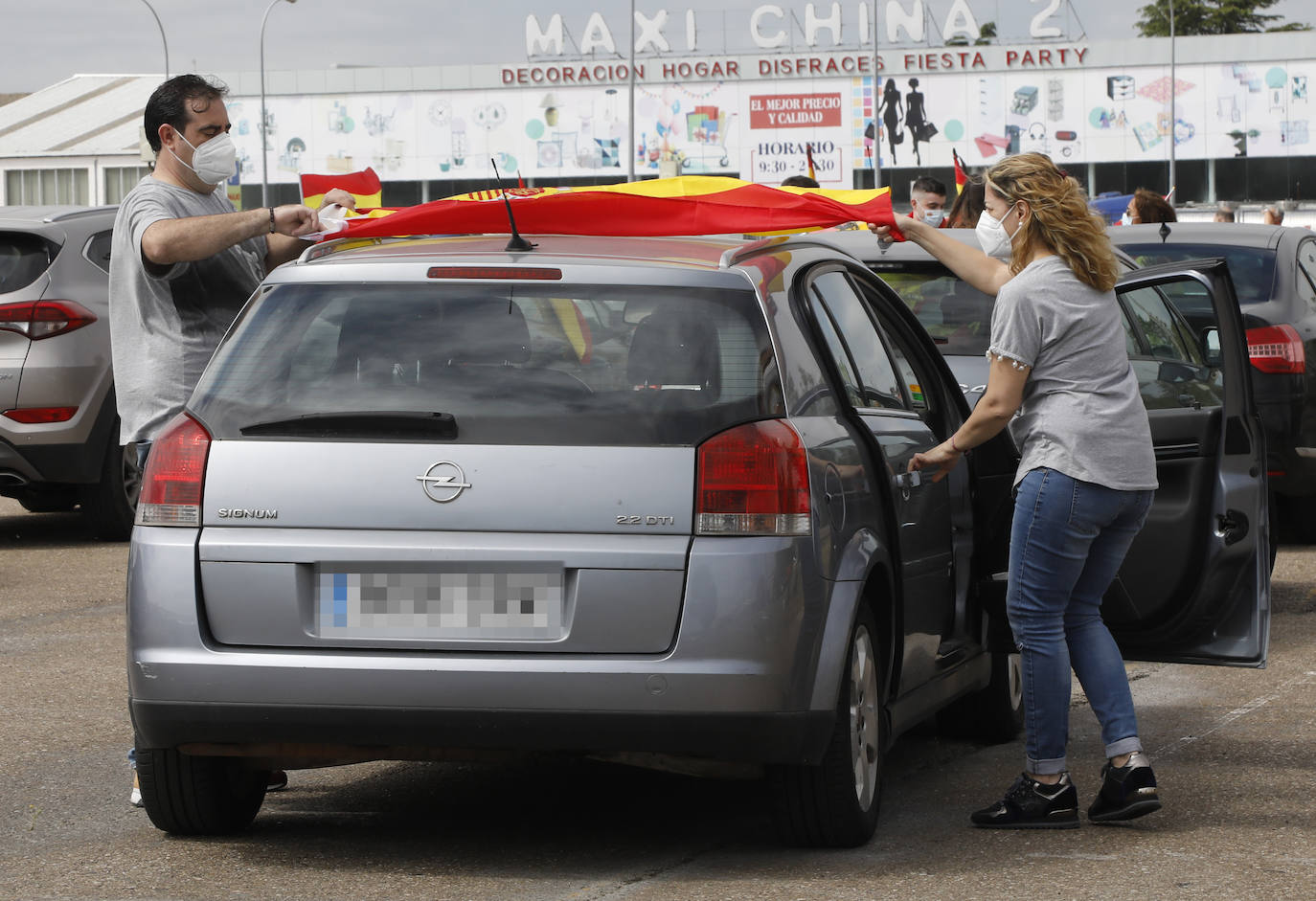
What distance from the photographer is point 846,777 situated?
4.82m

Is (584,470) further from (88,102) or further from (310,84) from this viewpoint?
(88,102)

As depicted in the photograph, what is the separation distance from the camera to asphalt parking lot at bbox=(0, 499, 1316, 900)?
185 inches

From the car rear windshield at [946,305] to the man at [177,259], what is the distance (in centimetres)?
296

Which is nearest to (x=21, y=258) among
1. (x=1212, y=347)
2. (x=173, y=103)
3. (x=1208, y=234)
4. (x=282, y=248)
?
(x=282, y=248)

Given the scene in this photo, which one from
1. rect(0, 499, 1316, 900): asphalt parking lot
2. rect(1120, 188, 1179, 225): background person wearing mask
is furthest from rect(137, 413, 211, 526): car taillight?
rect(1120, 188, 1179, 225): background person wearing mask

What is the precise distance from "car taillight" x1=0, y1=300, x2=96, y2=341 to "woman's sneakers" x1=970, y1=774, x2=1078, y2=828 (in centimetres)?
746

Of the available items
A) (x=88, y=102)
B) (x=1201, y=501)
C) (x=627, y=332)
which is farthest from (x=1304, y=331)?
(x=88, y=102)

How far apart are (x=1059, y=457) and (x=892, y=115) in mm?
76357

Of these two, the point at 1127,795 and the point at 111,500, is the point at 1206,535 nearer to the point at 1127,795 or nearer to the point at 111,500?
the point at 1127,795

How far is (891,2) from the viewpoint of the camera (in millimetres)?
79938

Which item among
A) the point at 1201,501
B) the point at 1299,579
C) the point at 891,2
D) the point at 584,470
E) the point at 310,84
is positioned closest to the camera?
the point at 584,470

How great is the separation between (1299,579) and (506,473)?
23.9 feet

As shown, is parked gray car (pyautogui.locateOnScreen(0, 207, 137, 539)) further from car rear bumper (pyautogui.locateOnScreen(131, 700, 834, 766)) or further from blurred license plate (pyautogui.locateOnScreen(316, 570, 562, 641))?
blurred license plate (pyautogui.locateOnScreen(316, 570, 562, 641))

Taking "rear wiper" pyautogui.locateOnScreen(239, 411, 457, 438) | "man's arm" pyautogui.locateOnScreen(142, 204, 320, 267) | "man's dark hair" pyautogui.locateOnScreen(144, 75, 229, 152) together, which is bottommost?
"rear wiper" pyautogui.locateOnScreen(239, 411, 457, 438)
